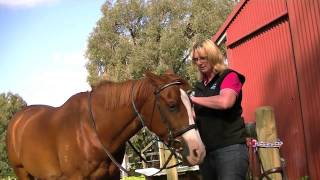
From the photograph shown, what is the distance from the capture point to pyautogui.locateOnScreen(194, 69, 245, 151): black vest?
144 inches

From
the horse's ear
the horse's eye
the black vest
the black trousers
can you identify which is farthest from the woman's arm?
the horse's ear

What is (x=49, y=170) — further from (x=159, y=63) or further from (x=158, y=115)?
(x=159, y=63)

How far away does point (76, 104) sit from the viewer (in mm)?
4477

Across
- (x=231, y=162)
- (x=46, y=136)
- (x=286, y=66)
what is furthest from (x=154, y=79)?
(x=286, y=66)

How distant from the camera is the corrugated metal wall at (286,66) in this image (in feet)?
30.2

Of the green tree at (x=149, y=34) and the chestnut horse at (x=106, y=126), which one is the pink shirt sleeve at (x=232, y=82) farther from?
the green tree at (x=149, y=34)

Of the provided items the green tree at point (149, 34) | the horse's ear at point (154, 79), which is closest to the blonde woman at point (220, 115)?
the horse's ear at point (154, 79)

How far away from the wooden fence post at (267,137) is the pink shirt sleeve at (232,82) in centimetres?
59

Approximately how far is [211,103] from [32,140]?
2123mm

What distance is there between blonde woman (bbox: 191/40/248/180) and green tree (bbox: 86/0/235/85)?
82.1ft

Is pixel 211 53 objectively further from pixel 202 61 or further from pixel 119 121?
pixel 119 121

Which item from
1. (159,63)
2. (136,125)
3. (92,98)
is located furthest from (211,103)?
(159,63)

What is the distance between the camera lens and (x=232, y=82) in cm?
361

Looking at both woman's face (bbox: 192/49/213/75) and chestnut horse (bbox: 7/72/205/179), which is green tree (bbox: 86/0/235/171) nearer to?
chestnut horse (bbox: 7/72/205/179)
